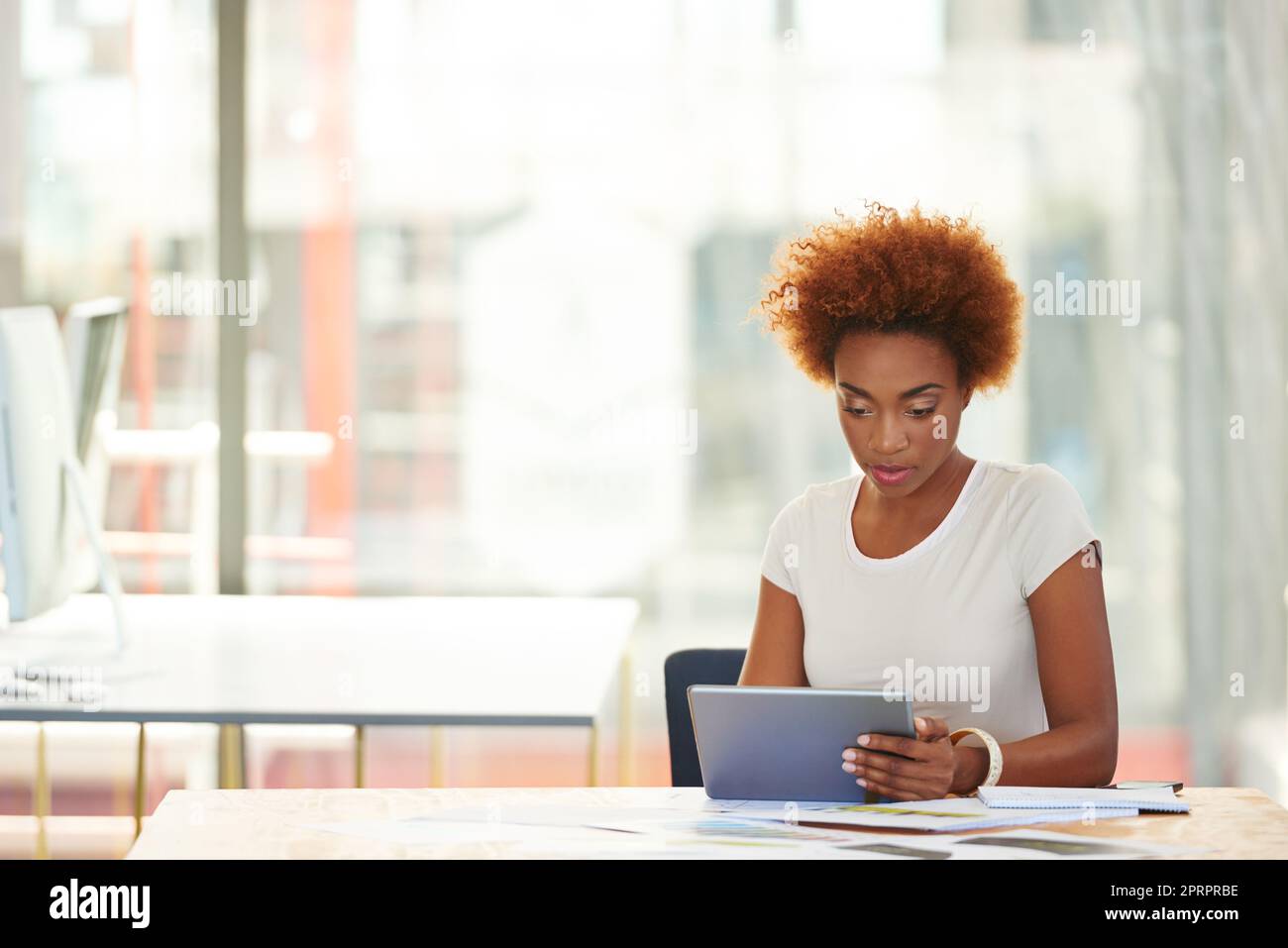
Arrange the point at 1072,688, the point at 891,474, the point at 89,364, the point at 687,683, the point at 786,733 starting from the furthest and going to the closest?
1. the point at 89,364
2. the point at 687,683
3. the point at 891,474
4. the point at 1072,688
5. the point at 786,733

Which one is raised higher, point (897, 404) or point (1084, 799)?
point (897, 404)

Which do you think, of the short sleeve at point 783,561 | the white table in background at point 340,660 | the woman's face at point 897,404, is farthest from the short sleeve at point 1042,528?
the white table in background at point 340,660

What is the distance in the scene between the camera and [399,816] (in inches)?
63.8

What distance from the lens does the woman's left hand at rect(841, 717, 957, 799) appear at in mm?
1579

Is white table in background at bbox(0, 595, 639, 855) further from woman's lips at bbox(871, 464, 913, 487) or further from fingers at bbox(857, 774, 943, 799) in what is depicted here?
fingers at bbox(857, 774, 943, 799)

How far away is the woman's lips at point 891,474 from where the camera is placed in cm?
198

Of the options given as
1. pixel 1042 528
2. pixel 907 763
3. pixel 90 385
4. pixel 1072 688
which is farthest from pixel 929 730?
pixel 90 385

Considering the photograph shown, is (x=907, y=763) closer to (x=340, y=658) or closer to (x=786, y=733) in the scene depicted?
(x=786, y=733)

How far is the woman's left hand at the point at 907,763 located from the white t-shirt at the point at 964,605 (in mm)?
288

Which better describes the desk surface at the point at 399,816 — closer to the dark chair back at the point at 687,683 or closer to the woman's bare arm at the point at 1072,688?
the woman's bare arm at the point at 1072,688

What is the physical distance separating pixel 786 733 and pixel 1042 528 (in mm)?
569

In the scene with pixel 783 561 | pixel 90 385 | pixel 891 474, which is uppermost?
pixel 90 385
